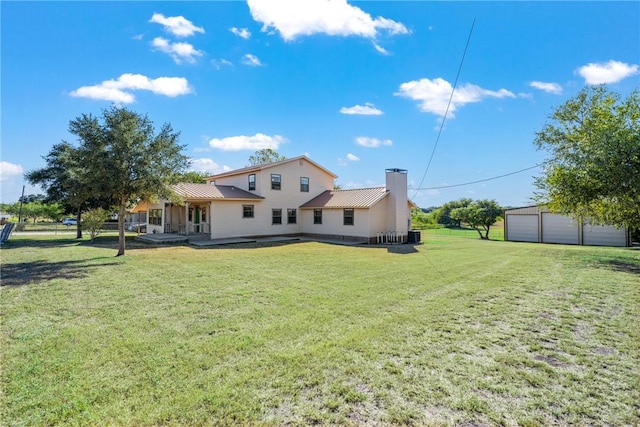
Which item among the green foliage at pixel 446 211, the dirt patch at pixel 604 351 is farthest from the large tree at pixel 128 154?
the green foliage at pixel 446 211

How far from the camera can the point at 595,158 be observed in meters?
Result: 11.7

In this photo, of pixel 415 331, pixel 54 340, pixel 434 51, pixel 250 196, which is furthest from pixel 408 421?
pixel 250 196

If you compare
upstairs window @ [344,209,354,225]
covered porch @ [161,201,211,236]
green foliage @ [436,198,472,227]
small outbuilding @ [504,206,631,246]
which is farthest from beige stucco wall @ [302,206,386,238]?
green foliage @ [436,198,472,227]

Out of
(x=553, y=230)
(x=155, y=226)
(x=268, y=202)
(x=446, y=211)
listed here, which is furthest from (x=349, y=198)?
(x=446, y=211)

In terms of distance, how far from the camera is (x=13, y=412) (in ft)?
9.41

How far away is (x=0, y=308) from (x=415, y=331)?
7663 mm

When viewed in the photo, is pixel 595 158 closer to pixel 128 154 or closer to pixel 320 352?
pixel 320 352

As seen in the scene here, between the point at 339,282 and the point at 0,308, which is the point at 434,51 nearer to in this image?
the point at 339,282

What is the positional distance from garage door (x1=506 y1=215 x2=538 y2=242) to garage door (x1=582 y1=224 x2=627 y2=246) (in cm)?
336

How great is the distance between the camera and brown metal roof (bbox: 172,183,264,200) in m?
20.1

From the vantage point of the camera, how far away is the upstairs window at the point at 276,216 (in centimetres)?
2330

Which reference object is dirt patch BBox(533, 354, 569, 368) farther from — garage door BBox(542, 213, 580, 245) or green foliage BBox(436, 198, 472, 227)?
green foliage BBox(436, 198, 472, 227)

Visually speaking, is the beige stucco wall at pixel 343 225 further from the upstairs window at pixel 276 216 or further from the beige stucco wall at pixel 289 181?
the upstairs window at pixel 276 216

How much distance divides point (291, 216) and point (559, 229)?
21.6 metres
